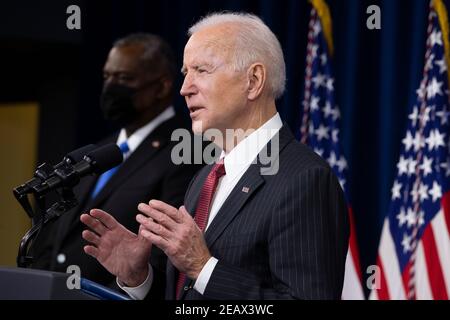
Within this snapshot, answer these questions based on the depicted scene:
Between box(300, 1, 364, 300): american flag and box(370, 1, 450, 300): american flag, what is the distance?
27cm

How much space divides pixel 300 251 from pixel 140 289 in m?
0.55

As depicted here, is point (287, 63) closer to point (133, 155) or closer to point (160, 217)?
point (133, 155)

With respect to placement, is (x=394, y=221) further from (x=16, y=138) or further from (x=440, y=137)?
(x=16, y=138)

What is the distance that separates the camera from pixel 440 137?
11.2ft

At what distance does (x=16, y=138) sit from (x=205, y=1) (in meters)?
2.00

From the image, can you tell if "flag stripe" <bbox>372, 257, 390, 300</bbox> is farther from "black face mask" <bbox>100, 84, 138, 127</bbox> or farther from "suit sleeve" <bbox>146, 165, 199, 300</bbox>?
"black face mask" <bbox>100, 84, 138, 127</bbox>

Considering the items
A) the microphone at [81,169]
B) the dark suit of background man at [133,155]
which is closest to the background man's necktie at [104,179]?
the dark suit of background man at [133,155]

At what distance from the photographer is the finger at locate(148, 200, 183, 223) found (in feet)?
6.06

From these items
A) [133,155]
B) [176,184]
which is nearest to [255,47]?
[176,184]

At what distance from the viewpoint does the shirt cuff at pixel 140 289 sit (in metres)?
2.24

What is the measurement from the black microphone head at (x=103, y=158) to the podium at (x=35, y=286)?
426 millimetres

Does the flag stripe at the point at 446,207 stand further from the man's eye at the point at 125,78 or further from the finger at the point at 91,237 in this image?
the finger at the point at 91,237

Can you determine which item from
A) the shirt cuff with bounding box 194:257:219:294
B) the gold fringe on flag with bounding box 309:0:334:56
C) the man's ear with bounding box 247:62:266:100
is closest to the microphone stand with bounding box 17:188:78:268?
Result: the shirt cuff with bounding box 194:257:219:294
